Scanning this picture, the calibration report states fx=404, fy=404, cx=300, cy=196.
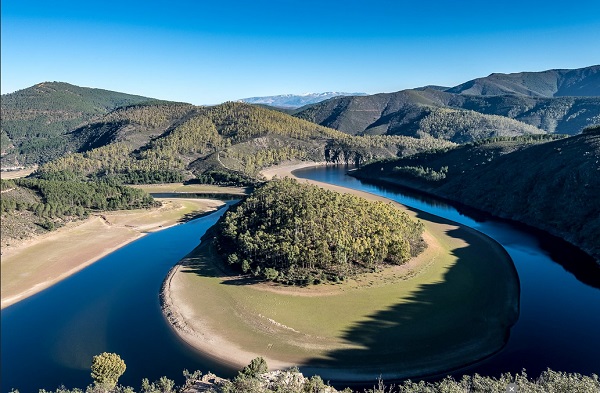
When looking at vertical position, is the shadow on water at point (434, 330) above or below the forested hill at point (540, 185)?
below

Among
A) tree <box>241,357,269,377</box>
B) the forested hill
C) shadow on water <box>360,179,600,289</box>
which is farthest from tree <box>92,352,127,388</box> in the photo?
the forested hill

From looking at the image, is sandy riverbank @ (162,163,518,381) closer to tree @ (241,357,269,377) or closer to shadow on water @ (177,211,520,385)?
shadow on water @ (177,211,520,385)

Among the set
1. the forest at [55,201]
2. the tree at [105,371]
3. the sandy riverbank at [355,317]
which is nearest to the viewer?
the tree at [105,371]

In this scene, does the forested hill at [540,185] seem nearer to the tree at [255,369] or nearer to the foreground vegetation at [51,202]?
the tree at [255,369]

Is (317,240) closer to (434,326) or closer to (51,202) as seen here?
(434,326)

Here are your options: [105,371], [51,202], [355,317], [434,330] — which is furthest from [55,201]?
[434,330]

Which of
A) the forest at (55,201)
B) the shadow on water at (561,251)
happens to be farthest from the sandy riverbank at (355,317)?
the forest at (55,201)

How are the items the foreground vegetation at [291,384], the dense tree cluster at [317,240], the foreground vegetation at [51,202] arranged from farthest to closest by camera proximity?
the foreground vegetation at [51,202], the dense tree cluster at [317,240], the foreground vegetation at [291,384]
